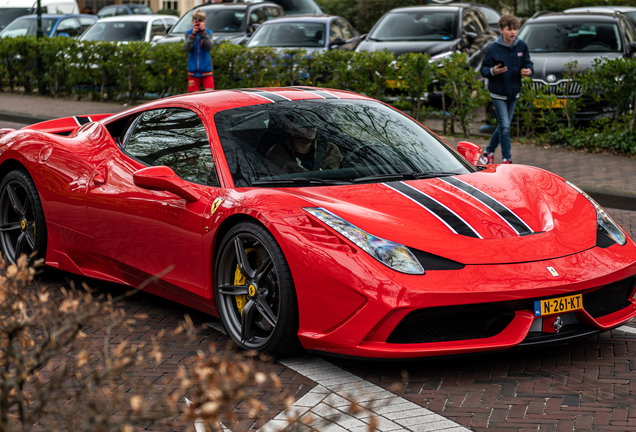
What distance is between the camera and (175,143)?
532 cm

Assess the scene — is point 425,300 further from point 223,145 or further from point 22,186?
point 22,186

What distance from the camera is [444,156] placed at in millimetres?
5355

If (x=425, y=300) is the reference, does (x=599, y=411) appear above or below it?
below

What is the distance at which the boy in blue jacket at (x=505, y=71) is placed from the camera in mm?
10156

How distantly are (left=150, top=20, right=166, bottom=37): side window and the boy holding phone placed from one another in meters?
8.15

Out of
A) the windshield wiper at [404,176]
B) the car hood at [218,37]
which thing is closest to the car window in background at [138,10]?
the car hood at [218,37]

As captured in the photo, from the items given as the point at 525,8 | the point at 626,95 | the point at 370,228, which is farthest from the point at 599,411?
the point at 525,8

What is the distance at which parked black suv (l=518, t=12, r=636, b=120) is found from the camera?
474 inches

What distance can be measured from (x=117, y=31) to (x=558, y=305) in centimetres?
1871

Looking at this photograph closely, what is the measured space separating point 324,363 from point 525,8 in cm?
2727

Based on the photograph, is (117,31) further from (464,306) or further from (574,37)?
(464,306)

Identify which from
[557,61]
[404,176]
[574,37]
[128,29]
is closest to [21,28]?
[128,29]

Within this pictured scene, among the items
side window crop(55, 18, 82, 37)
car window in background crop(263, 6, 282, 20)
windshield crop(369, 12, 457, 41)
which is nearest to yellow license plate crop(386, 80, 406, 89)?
windshield crop(369, 12, 457, 41)

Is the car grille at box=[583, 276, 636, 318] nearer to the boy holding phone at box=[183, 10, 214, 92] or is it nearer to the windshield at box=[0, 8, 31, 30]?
the boy holding phone at box=[183, 10, 214, 92]
